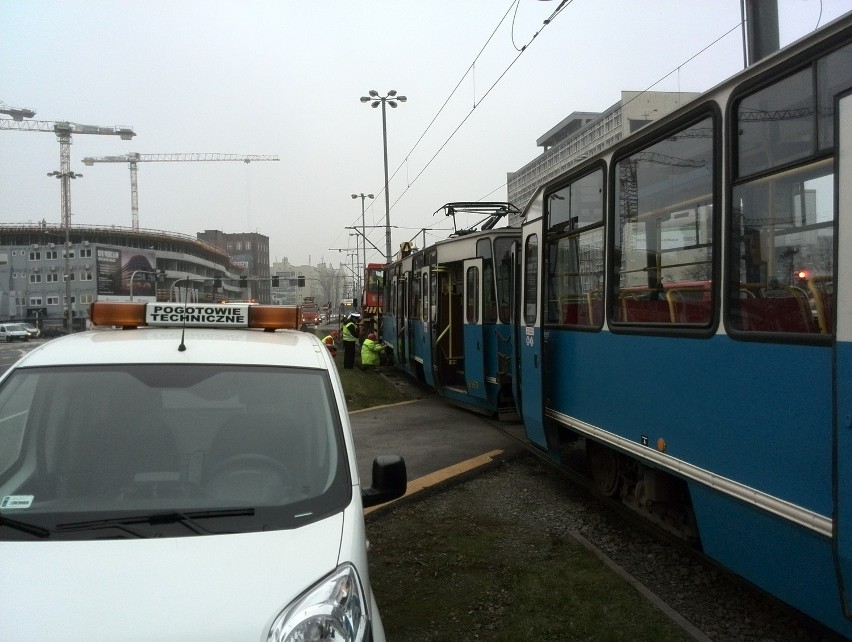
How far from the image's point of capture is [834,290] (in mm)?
3143

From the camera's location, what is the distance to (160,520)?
2.67 m

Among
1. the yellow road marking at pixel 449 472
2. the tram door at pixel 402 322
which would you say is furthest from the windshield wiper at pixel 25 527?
the tram door at pixel 402 322

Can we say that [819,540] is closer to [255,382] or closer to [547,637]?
[547,637]

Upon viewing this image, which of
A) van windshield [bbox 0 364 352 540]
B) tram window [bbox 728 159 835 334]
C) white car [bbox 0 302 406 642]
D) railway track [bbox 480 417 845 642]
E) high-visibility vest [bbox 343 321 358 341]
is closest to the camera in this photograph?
white car [bbox 0 302 406 642]

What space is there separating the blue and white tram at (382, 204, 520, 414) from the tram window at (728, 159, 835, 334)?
4.87 m

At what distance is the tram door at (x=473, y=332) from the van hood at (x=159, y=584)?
8618mm

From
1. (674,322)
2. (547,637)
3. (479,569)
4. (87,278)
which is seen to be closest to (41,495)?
(547,637)

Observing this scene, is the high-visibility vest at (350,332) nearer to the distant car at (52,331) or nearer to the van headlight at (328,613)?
the van headlight at (328,613)

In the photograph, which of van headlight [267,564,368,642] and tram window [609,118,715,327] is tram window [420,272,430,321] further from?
van headlight [267,564,368,642]

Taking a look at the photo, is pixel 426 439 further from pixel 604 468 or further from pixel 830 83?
pixel 830 83

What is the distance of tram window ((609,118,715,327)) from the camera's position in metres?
4.37

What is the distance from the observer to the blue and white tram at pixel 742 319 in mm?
3246

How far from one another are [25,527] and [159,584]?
68 cm

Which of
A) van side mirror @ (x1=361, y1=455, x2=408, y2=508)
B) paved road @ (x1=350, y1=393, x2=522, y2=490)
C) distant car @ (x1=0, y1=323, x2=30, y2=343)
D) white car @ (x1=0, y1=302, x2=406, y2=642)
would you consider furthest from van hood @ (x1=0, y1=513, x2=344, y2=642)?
distant car @ (x1=0, y1=323, x2=30, y2=343)
